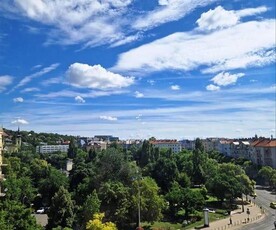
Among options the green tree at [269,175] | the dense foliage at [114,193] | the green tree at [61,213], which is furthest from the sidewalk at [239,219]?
the green tree at [269,175]

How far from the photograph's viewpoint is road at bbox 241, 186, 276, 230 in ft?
159

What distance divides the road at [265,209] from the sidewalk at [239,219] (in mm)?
1107

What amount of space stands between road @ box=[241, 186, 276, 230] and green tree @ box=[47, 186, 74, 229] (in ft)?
73.2

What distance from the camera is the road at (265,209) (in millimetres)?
48594

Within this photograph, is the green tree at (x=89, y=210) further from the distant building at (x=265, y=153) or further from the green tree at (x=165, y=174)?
the distant building at (x=265, y=153)

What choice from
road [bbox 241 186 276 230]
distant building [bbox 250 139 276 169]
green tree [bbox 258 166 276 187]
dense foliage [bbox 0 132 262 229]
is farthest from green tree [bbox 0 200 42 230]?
distant building [bbox 250 139 276 169]

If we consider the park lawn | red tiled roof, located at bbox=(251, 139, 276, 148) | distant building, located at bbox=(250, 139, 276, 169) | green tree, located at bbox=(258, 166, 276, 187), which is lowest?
the park lawn

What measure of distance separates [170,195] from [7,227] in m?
28.3

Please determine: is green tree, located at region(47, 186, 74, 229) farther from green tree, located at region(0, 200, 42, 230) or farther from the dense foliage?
green tree, located at region(0, 200, 42, 230)

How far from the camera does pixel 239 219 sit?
176ft

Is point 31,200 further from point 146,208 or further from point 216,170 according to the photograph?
point 216,170

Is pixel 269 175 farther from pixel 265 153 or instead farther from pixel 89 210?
pixel 89 210

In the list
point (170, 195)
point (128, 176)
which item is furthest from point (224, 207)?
point (128, 176)

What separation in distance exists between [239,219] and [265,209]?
1110 cm
